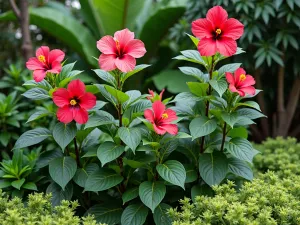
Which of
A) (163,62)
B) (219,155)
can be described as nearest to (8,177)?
(219,155)

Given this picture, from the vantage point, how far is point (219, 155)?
77.7 inches

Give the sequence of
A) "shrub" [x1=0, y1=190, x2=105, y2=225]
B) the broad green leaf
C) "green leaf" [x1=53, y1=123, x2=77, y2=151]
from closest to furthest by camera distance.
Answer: "shrub" [x1=0, y1=190, x2=105, y2=225] → "green leaf" [x1=53, y1=123, x2=77, y2=151] → the broad green leaf

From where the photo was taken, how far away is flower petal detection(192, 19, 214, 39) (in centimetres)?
179

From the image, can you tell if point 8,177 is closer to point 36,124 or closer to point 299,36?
point 36,124

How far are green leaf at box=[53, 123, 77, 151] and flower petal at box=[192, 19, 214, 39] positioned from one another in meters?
0.69

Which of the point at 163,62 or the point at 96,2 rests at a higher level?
the point at 96,2

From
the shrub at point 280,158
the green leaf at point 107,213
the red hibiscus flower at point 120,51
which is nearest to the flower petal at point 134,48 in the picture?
the red hibiscus flower at point 120,51

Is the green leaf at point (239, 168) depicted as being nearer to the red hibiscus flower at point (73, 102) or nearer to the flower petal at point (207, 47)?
the flower petal at point (207, 47)

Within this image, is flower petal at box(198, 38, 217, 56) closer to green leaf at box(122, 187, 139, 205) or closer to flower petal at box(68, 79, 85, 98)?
flower petal at box(68, 79, 85, 98)

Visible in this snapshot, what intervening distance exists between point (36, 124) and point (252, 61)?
1.76 meters

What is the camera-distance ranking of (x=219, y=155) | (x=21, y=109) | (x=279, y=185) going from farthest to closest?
A: (x=21, y=109)
(x=219, y=155)
(x=279, y=185)

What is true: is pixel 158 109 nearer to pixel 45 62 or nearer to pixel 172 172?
pixel 172 172

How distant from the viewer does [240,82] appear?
71.2 inches

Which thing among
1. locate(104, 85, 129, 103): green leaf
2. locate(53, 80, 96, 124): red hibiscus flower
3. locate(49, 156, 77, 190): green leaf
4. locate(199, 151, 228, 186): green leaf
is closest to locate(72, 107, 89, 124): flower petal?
locate(53, 80, 96, 124): red hibiscus flower
